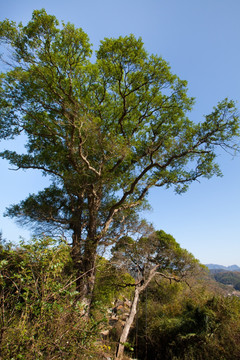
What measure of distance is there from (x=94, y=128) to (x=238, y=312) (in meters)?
8.92

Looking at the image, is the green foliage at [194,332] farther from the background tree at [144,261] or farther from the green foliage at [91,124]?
the green foliage at [91,124]

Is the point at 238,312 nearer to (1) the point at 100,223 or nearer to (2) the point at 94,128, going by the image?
(1) the point at 100,223

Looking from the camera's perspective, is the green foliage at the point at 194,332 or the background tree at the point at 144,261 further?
the background tree at the point at 144,261

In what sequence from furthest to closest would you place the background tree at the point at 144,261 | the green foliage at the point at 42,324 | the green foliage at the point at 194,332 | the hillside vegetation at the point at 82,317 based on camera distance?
the background tree at the point at 144,261 < the green foliage at the point at 194,332 < the hillside vegetation at the point at 82,317 < the green foliage at the point at 42,324

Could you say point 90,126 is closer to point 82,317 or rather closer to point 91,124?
point 91,124

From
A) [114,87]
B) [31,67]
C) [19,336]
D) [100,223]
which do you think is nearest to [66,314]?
[19,336]

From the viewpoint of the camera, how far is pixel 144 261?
11852 millimetres

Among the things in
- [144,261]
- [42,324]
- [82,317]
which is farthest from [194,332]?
[42,324]

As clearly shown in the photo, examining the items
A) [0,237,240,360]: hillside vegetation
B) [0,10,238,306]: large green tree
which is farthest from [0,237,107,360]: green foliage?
[0,10,238,306]: large green tree

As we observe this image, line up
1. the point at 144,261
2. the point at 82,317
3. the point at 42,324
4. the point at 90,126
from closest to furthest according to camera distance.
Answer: the point at 42,324, the point at 82,317, the point at 90,126, the point at 144,261

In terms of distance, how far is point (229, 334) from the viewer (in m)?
6.30

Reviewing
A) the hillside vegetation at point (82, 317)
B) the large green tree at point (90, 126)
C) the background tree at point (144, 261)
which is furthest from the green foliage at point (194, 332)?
the large green tree at point (90, 126)

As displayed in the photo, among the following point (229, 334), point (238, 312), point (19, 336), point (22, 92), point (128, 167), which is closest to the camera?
point (19, 336)

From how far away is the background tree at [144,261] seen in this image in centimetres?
925
